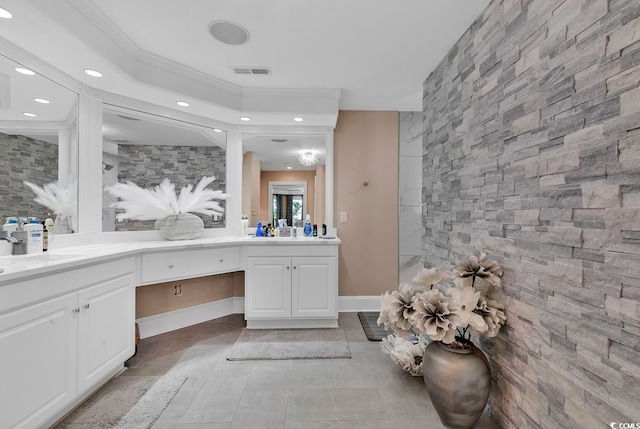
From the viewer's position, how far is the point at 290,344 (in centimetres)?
247

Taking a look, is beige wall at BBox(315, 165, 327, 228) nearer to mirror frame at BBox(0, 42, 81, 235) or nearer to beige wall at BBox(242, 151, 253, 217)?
beige wall at BBox(242, 151, 253, 217)

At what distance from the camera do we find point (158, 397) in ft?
5.81

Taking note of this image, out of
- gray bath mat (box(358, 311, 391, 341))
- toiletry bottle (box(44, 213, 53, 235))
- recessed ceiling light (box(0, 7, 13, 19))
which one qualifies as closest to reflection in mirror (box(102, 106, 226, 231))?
toiletry bottle (box(44, 213, 53, 235))

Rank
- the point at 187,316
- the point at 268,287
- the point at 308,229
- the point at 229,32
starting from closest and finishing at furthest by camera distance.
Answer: the point at 229,32 < the point at 268,287 < the point at 187,316 < the point at 308,229

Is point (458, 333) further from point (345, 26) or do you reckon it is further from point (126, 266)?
point (126, 266)

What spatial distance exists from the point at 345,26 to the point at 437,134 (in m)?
1.13

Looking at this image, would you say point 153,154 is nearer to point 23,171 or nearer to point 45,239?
point 23,171

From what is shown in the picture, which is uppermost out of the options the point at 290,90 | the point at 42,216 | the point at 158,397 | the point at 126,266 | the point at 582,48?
the point at 290,90

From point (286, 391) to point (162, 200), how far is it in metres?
2.01

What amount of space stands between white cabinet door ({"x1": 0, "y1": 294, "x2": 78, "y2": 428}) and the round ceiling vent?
1.91 meters

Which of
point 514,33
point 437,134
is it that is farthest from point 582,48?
point 437,134

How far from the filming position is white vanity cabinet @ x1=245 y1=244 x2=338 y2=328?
9.04 ft

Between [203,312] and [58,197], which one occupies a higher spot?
[58,197]

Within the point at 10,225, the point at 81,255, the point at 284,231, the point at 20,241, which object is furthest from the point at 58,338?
the point at 284,231
